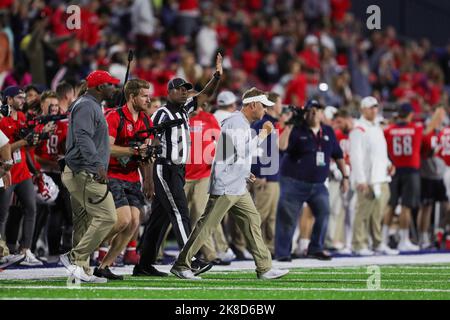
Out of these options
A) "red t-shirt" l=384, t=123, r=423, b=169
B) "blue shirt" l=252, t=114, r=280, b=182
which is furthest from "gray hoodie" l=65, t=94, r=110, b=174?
"red t-shirt" l=384, t=123, r=423, b=169

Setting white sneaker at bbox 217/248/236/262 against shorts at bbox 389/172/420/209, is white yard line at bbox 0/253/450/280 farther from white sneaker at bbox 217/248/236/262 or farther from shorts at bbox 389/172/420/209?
shorts at bbox 389/172/420/209

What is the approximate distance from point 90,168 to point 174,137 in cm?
149

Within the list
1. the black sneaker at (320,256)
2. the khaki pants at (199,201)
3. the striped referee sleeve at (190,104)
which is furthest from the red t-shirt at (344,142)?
the striped referee sleeve at (190,104)

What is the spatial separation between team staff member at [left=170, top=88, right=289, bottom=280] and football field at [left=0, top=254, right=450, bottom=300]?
0.21 metres

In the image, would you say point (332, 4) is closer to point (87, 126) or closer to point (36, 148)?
point (36, 148)

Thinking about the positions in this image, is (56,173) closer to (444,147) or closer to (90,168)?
(90,168)

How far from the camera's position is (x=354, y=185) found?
1789cm

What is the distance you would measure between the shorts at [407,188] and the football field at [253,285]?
13.7 feet

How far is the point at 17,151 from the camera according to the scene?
1342cm

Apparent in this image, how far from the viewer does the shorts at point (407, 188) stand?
18.6 meters

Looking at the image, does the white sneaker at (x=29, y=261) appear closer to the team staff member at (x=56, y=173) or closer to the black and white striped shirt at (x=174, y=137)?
the team staff member at (x=56, y=173)

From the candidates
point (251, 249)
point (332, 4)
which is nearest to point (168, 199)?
point (251, 249)

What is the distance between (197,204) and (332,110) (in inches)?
192

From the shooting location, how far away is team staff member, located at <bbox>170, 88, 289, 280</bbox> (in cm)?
1195
